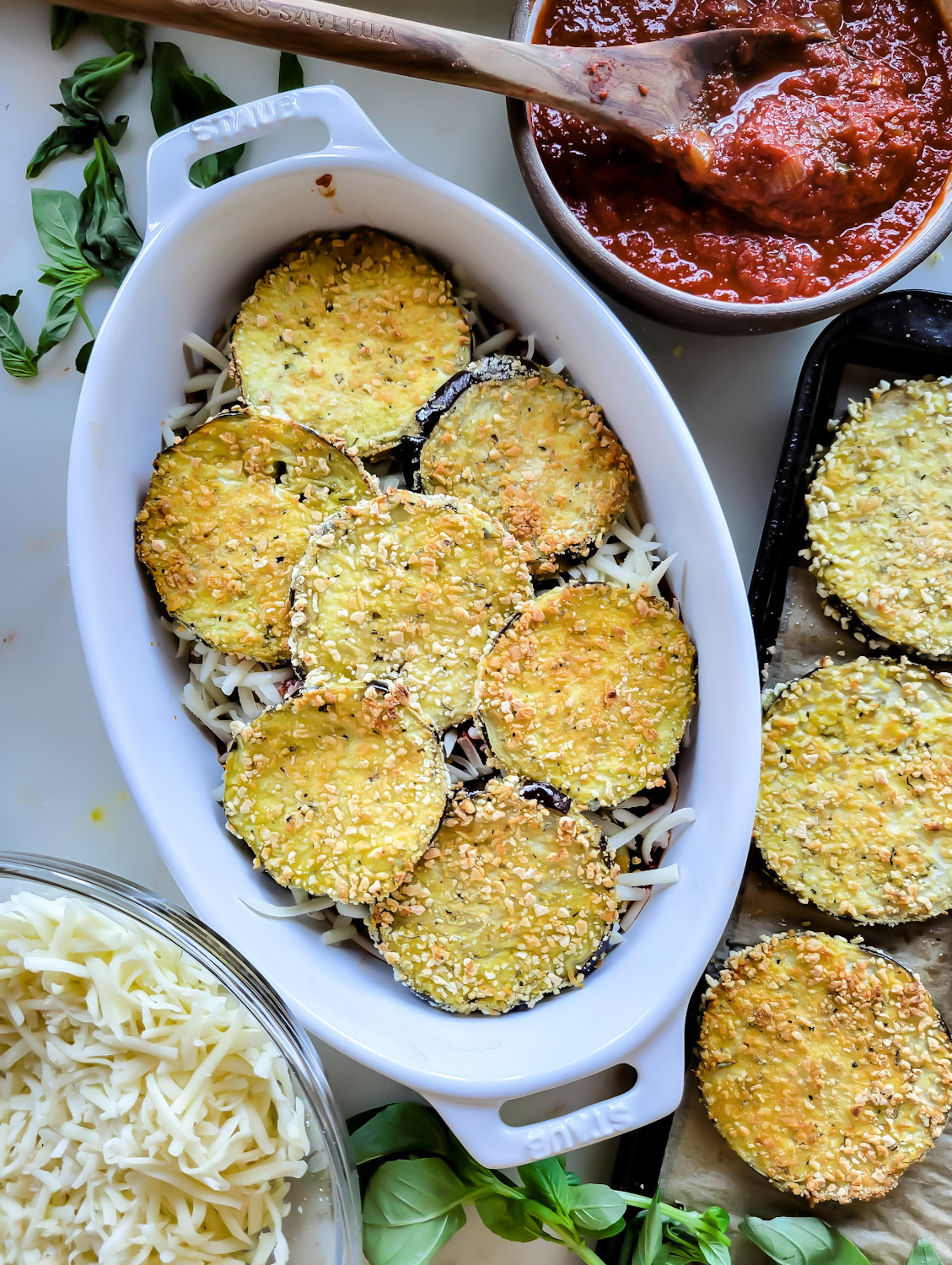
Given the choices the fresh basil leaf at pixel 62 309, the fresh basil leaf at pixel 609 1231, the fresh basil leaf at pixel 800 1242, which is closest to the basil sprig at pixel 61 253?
the fresh basil leaf at pixel 62 309

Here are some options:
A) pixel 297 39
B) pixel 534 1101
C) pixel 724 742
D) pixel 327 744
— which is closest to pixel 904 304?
pixel 724 742

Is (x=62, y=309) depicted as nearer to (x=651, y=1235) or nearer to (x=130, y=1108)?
(x=130, y=1108)

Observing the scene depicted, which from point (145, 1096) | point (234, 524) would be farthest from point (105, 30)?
point (145, 1096)

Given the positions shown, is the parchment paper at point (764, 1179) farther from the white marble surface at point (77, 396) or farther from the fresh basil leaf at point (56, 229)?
the fresh basil leaf at point (56, 229)

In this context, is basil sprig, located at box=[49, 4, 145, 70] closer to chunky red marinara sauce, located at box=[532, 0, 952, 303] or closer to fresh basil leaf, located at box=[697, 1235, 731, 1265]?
chunky red marinara sauce, located at box=[532, 0, 952, 303]

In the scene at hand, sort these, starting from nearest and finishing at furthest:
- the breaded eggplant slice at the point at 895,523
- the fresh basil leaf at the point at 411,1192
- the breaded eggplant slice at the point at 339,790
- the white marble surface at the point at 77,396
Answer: the breaded eggplant slice at the point at 339,790, the fresh basil leaf at the point at 411,1192, the breaded eggplant slice at the point at 895,523, the white marble surface at the point at 77,396

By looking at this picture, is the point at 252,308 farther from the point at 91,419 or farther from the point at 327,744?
the point at 327,744

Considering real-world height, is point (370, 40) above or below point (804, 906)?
above
